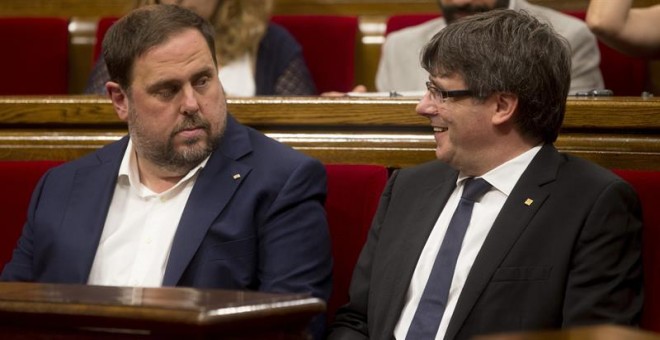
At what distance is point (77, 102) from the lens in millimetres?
1396

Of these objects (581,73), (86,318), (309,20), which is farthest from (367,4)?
(86,318)

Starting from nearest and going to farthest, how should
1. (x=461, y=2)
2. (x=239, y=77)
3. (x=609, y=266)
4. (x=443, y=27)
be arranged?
(x=609, y=266), (x=443, y=27), (x=461, y=2), (x=239, y=77)

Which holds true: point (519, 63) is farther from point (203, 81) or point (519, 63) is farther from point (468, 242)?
point (203, 81)

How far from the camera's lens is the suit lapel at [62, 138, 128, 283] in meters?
1.21

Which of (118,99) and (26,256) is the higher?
(118,99)

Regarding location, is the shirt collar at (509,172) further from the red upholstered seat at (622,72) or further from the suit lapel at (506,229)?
the red upholstered seat at (622,72)

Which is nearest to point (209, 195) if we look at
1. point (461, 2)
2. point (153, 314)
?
point (153, 314)

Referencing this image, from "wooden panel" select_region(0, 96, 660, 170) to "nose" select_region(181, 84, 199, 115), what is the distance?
14cm

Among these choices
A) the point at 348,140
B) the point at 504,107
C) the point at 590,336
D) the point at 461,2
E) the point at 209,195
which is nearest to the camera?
the point at 590,336

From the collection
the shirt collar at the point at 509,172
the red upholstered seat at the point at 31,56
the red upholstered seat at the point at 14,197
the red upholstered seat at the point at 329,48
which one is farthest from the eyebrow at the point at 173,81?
the red upholstered seat at the point at 31,56

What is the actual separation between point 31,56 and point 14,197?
1.99ft

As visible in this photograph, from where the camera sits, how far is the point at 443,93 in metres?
1.11

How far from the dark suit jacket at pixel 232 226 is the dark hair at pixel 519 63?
21cm

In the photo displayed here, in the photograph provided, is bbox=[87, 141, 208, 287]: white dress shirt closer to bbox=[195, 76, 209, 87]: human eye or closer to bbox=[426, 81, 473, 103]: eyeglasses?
bbox=[195, 76, 209, 87]: human eye
